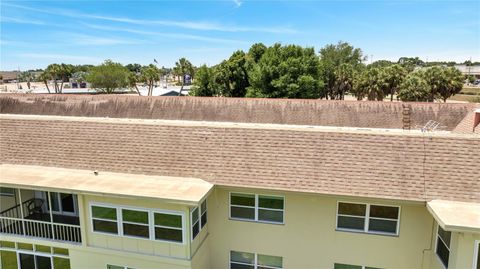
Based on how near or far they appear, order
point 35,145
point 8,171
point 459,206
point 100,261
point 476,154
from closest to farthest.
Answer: point 459,206
point 476,154
point 100,261
point 8,171
point 35,145

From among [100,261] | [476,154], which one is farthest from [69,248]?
[476,154]

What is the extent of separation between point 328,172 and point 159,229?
6.67m

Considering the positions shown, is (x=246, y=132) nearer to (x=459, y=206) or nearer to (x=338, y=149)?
(x=338, y=149)

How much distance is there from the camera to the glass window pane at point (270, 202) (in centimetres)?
1326

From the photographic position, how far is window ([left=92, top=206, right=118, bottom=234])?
12.9m

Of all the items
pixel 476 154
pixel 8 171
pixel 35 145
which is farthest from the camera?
pixel 35 145

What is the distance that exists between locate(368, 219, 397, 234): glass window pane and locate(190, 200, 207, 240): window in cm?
635

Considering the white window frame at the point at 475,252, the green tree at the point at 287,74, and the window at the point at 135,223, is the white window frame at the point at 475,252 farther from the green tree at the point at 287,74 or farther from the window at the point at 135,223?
the green tree at the point at 287,74

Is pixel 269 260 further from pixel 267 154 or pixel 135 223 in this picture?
pixel 135 223

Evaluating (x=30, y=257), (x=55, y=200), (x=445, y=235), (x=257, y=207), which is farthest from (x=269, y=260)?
(x=30, y=257)

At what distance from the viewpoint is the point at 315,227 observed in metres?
13.0

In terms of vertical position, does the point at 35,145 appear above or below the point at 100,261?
above

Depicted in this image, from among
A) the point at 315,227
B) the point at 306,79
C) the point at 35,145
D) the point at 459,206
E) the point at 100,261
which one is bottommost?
the point at 100,261

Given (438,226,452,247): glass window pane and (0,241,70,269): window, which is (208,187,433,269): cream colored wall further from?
(0,241,70,269): window
